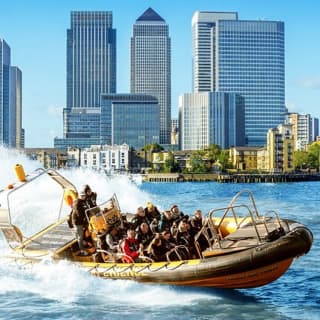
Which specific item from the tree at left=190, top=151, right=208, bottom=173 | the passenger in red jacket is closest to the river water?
the passenger in red jacket

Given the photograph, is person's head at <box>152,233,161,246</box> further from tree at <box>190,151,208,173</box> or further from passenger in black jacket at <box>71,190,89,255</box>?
tree at <box>190,151,208,173</box>

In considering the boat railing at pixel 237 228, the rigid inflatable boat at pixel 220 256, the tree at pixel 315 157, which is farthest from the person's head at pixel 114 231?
the tree at pixel 315 157

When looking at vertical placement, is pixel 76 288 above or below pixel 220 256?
below

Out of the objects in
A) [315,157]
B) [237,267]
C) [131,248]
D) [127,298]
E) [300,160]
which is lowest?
[127,298]

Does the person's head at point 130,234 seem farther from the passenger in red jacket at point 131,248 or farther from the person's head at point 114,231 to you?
the person's head at point 114,231

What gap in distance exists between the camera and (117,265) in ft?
60.4

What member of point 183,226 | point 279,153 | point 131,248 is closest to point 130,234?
point 131,248

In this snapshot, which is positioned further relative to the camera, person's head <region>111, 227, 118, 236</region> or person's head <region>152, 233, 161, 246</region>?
person's head <region>111, 227, 118, 236</region>

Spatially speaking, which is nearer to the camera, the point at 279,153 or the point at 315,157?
the point at 279,153

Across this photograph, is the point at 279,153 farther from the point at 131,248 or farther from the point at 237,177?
the point at 131,248

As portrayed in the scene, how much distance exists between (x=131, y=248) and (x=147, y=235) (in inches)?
23.6

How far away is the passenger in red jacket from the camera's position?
1858 centimetres

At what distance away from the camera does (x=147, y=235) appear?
62.5 feet

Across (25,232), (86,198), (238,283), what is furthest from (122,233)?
(25,232)
